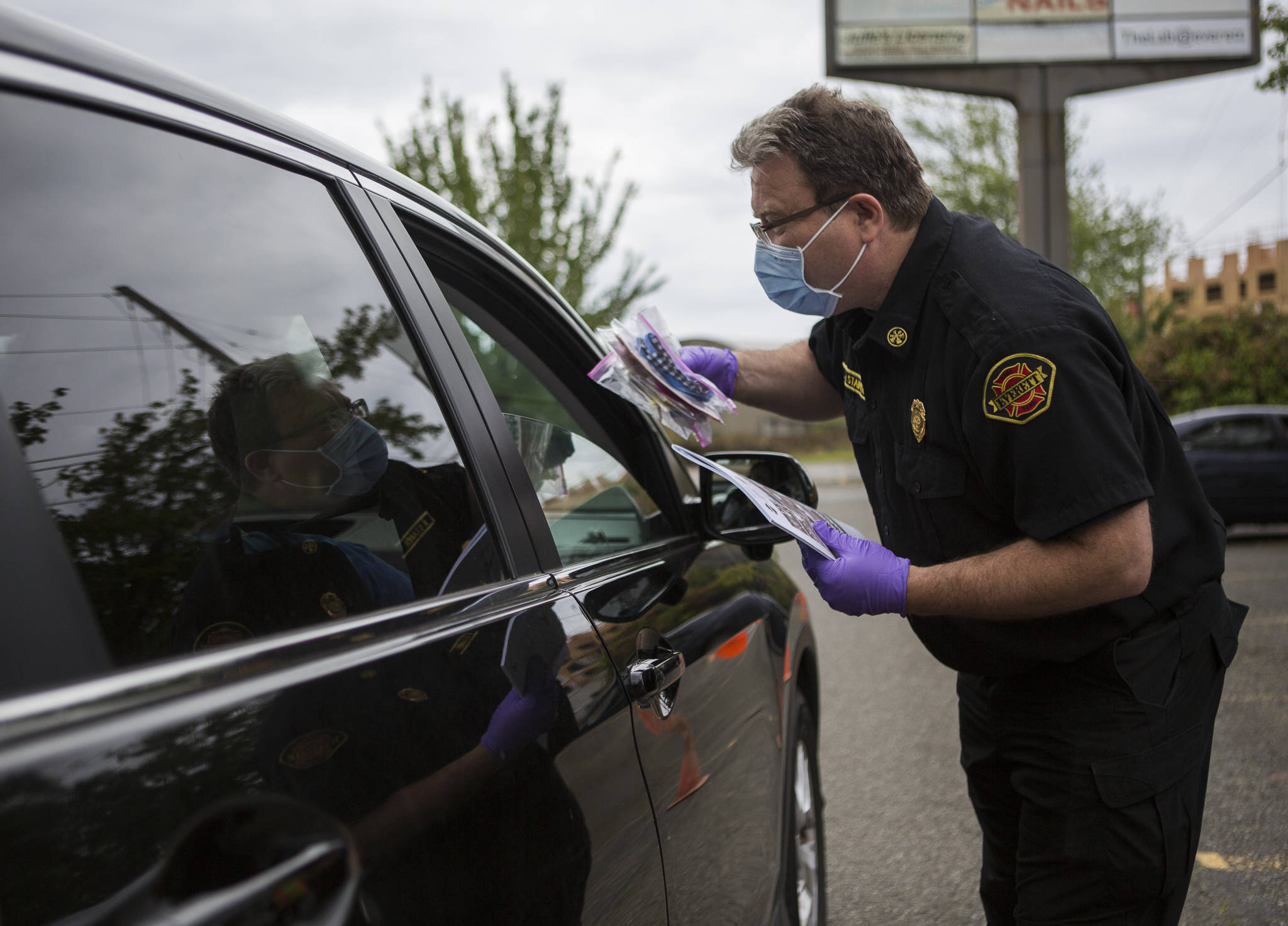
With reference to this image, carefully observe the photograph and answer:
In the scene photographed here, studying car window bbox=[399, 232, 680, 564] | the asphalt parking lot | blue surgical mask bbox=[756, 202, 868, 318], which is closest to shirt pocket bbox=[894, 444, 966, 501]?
blue surgical mask bbox=[756, 202, 868, 318]

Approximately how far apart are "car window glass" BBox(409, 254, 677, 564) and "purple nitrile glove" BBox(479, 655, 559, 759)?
0.44 metres

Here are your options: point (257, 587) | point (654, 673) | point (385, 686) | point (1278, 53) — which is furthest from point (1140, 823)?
point (1278, 53)

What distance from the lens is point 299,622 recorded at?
1.09 meters

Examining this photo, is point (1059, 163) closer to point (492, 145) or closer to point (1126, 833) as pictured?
point (492, 145)

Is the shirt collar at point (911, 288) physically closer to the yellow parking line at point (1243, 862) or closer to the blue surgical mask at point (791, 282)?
the blue surgical mask at point (791, 282)

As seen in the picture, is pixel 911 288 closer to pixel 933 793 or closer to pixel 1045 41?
pixel 933 793

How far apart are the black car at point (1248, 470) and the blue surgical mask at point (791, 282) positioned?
34.1 ft

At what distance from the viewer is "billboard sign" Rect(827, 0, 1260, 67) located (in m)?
11.8

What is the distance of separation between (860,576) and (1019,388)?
17.2 inches

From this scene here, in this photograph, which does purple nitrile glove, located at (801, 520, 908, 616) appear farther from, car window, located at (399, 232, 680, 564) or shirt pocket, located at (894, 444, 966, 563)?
car window, located at (399, 232, 680, 564)

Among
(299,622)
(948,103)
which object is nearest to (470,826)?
(299,622)

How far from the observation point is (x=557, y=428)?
6.61 ft

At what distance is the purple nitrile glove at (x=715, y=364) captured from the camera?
2.62m

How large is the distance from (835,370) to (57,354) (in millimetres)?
1865
